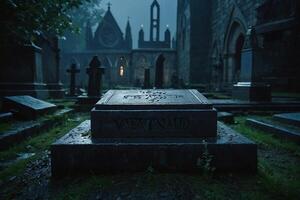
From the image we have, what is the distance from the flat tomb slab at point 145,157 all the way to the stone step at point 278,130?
1762 mm

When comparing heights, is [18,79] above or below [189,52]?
below

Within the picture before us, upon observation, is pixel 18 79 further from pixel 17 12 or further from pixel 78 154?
pixel 78 154

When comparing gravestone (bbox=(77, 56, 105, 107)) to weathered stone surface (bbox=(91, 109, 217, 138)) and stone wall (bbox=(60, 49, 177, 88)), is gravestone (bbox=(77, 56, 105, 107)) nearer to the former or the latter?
weathered stone surface (bbox=(91, 109, 217, 138))

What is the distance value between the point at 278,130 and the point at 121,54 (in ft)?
127

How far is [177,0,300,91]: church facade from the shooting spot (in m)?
13.0

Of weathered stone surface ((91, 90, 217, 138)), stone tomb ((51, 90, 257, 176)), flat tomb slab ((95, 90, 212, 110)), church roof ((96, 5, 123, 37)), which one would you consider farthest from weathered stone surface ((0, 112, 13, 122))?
church roof ((96, 5, 123, 37))

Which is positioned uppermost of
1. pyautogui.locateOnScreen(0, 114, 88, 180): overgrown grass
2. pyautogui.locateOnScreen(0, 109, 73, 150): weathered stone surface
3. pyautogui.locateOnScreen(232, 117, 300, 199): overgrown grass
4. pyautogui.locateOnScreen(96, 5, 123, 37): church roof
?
pyautogui.locateOnScreen(96, 5, 123, 37): church roof

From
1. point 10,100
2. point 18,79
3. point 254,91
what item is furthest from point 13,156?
point 254,91

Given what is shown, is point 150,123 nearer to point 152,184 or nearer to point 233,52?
point 152,184

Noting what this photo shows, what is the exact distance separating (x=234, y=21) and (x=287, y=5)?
5.47 metres

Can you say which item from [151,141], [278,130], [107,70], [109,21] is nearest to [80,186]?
[151,141]

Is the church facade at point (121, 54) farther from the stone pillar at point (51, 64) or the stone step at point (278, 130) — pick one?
the stone step at point (278, 130)

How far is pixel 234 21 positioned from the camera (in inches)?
729

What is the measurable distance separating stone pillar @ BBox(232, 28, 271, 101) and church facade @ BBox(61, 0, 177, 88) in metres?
26.6
